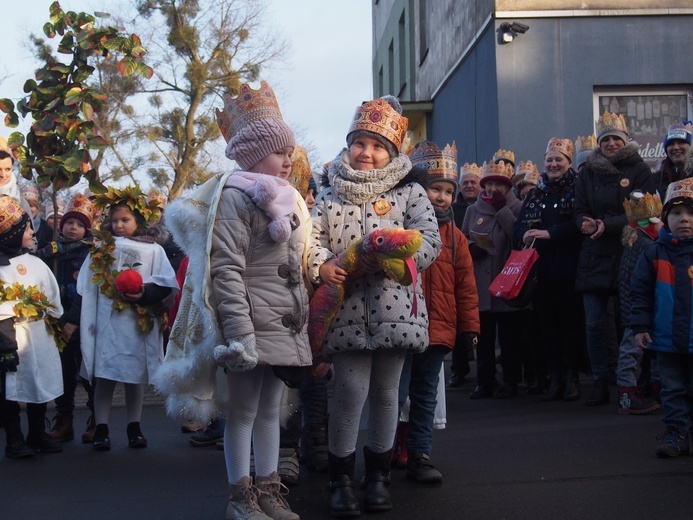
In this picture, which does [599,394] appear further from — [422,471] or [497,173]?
[422,471]

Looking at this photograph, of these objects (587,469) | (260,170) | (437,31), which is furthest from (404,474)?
(437,31)

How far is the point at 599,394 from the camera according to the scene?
26.6ft

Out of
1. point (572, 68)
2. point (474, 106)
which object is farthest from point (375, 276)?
point (474, 106)

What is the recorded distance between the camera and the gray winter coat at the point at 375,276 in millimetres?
4805

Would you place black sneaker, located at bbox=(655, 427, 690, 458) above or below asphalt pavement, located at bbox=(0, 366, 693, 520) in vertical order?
above

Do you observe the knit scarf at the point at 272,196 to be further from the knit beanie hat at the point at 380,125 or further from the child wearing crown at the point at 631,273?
the child wearing crown at the point at 631,273

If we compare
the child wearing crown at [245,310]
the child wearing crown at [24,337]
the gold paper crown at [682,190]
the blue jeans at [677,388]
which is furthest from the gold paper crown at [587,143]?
the child wearing crown at [245,310]

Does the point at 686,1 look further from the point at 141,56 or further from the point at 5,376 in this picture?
the point at 5,376

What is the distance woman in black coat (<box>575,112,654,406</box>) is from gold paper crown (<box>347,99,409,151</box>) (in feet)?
11.0

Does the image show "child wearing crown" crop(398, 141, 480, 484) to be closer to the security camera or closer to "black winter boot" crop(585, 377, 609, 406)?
"black winter boot" crop(585, 377, 609, 406)

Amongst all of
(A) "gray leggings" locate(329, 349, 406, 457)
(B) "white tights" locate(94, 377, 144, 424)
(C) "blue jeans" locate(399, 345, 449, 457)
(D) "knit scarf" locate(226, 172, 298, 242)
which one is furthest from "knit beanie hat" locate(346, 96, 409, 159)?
(B) "white tights" locate(94, 377, 144, 424)

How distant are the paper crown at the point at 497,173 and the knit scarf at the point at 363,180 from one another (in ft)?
14.0

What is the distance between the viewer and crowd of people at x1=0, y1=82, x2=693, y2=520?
4594mm

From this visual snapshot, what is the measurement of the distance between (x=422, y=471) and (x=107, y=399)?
2.76m
